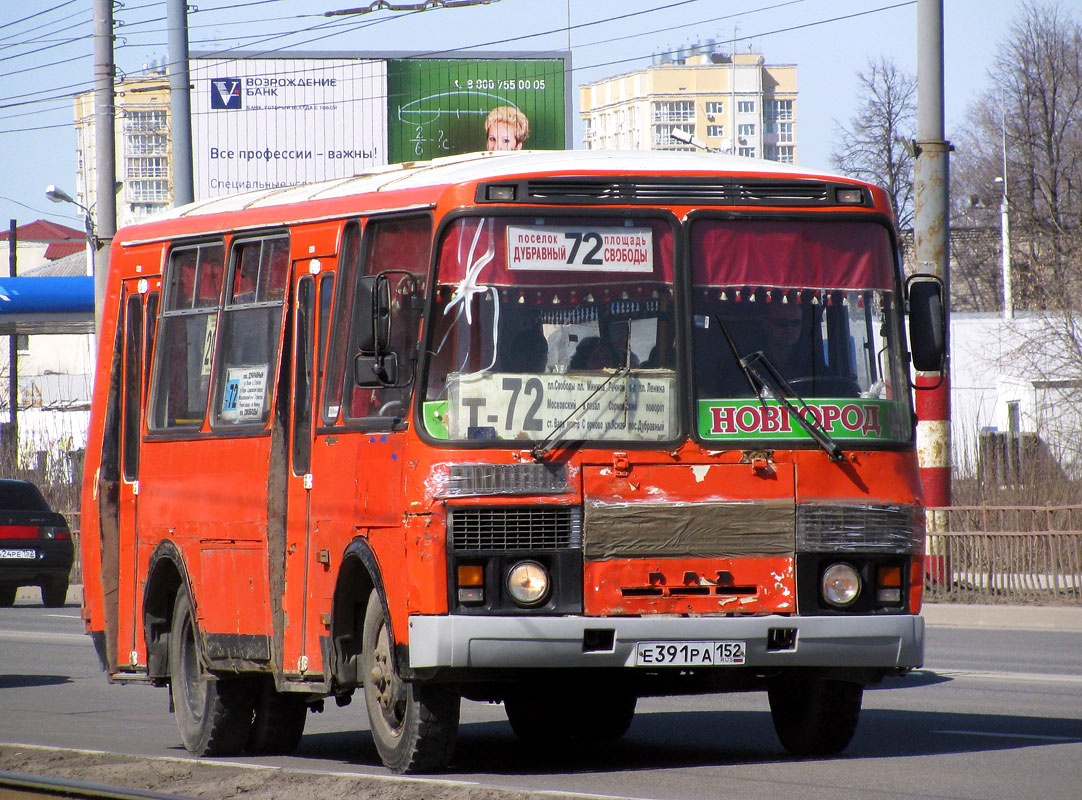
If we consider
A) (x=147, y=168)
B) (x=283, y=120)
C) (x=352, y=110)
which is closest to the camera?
(x=352, y=110)

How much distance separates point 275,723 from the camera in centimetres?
1041

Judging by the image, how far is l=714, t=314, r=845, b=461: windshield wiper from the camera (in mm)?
8547

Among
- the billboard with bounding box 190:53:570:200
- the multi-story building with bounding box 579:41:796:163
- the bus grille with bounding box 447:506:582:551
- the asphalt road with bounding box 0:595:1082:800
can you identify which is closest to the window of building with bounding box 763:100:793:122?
the multi-story building with bounding box 579:41:796:163

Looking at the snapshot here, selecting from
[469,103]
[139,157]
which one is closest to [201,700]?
[469,103]

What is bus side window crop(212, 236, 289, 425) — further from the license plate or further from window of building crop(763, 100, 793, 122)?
window of building crop(763, 100, 793, 122)

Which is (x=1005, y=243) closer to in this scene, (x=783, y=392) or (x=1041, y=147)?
(x=1041, y=147)

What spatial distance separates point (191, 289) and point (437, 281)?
9.06 feet

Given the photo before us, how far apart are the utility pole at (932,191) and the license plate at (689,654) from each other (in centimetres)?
1164

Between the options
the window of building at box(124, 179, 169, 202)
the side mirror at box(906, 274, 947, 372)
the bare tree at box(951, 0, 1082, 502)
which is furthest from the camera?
the window of building at box(124, 179, 169, 202)

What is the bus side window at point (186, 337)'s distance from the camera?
1047cm

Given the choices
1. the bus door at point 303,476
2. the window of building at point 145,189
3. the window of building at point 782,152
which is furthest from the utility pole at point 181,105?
the window of building at point 782,152

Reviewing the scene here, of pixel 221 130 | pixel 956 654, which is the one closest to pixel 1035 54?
pixel 221 130

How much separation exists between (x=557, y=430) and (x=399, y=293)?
0.99m

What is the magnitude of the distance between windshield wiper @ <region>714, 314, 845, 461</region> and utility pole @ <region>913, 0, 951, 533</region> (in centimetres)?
1121
